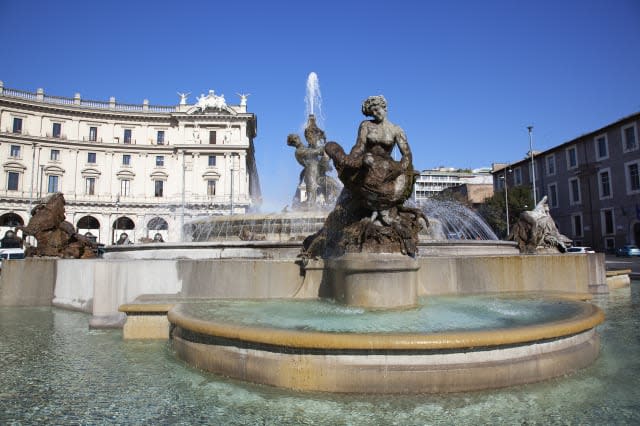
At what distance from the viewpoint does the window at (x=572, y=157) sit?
42.0 metres

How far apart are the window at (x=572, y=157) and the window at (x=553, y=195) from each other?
3154 millimetres

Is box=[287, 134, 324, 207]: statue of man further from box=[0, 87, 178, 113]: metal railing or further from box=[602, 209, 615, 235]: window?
box=[0, 87, 178, 113]: metal railing

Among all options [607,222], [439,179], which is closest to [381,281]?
[607,222]

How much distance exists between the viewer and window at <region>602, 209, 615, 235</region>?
37.3m

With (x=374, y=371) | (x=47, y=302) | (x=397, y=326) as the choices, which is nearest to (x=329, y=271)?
(x=397, y=326)

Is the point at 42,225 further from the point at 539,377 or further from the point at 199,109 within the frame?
the point at 199,109

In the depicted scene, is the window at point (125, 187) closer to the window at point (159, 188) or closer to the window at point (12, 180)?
the window at point (159, 188)

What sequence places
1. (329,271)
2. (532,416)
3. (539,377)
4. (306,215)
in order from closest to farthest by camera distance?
1. (532,416)
2. (539,377)
3. (329,271)
4. (306,215)

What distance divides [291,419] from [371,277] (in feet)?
6.83

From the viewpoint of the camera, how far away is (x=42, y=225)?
369 inches

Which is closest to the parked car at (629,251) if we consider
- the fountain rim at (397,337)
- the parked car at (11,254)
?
the fountain rim at (397,337)

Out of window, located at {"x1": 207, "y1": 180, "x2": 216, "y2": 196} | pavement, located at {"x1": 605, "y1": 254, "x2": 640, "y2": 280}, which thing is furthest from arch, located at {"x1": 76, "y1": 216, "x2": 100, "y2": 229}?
pavement, located at {"x1": 605, "y1": 254, "x2": 640, "y2": 280}

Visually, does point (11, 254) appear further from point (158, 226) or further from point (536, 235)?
point (158, 226)

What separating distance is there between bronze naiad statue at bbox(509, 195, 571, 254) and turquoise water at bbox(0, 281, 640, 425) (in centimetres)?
594
